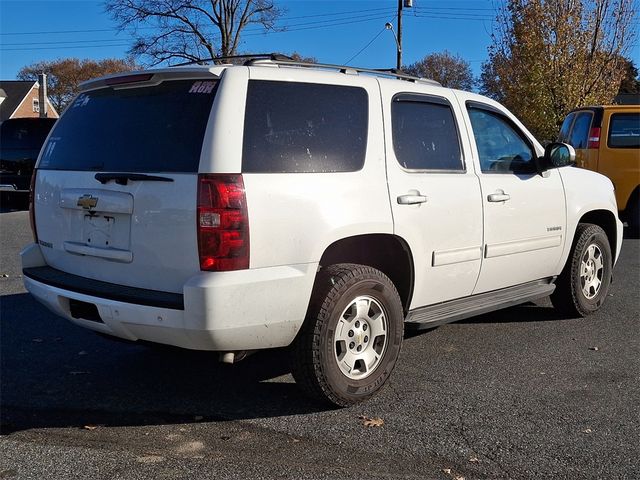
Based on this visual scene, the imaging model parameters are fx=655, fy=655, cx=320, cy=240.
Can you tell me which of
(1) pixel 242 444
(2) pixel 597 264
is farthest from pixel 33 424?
(2) pixel 597 264

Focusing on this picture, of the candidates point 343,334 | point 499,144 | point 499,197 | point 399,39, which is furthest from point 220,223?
point 399,39

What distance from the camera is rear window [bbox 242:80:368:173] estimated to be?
11.4 feet

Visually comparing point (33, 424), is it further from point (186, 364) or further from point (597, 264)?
point (597, 264)

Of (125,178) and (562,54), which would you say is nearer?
(125,178)

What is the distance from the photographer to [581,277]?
584 centimetres

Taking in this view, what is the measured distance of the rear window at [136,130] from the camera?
135 inches

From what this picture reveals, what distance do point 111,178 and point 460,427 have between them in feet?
7.72

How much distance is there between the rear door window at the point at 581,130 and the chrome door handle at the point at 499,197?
654cm

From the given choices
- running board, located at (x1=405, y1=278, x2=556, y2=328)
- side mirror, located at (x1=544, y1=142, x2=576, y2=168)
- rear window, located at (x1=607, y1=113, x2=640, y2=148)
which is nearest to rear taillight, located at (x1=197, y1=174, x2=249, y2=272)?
running board, located at (x1=405, y1=278, x2=556, y2=328)

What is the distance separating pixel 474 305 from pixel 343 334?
1299 mm

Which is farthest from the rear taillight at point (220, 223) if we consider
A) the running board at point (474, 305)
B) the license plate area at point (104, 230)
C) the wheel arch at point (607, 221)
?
the wheel arch at point (607, 221)

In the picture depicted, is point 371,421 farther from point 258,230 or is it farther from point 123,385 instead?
point 123,385

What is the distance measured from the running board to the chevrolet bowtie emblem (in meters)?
2.06

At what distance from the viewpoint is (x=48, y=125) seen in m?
14.8
